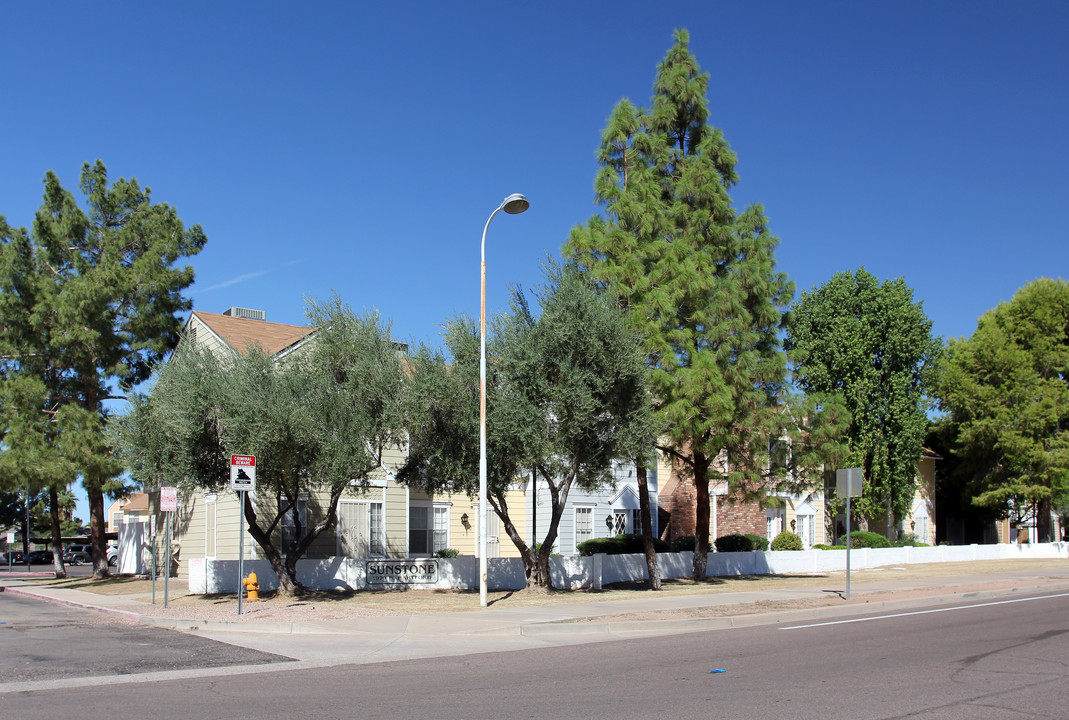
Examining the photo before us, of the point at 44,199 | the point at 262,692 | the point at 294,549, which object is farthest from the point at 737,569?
the point at 44,199

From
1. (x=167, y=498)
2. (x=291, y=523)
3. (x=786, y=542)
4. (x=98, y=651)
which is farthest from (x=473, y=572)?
(x=786, y=542)

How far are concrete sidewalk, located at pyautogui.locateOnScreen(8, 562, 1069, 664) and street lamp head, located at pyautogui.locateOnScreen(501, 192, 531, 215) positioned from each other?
25.4 ft

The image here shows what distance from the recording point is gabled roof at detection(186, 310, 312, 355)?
90.5 ft

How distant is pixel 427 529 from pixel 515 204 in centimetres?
1458

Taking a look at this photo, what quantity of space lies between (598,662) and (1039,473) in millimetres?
38652

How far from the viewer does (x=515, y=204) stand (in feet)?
55.5

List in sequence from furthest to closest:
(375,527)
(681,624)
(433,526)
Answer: (433,526) → (375,527) → (681,624)

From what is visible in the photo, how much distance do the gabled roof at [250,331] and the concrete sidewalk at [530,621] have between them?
8986mm

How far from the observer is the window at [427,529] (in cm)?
2797

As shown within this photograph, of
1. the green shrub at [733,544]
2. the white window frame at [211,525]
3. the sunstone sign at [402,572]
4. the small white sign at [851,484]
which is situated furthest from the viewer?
the green shrub at [733,544]

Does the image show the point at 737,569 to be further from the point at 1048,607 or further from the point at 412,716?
the point at 412,716

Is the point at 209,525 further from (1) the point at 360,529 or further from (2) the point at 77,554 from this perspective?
(2) the point at 77,554

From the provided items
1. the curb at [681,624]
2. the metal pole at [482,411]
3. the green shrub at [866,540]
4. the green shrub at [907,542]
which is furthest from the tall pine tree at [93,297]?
the green shrub at [907,542]

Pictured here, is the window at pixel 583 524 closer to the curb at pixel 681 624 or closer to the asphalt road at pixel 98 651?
the curb at pixel 681 624
